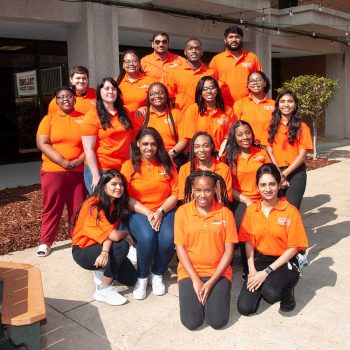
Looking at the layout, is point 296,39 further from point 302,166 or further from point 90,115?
point 90,115

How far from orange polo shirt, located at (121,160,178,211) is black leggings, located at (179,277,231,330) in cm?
91

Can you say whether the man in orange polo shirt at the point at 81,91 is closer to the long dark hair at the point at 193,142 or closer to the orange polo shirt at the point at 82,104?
the orange polo shirt at the point at 82,104

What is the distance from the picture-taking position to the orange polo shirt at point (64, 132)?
16.0ft

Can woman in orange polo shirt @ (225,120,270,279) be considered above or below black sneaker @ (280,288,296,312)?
above

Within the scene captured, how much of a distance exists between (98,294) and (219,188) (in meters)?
1.36

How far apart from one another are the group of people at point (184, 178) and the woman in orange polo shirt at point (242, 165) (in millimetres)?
11

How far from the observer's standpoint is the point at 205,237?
143 inches

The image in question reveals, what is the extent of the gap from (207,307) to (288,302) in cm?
68

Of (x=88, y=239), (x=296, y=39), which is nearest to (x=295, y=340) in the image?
(x=88, y=239)

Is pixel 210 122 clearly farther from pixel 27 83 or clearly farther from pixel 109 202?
pixel 27 83

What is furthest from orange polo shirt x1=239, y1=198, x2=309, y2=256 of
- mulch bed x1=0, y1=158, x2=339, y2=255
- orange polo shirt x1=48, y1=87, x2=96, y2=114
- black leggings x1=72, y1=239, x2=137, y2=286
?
mulch bed x1=0, y1=158, x2=339, y2=255

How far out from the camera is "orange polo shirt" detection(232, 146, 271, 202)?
446 cm

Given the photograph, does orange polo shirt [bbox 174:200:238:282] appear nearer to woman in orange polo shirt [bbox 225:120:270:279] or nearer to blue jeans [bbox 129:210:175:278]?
blue jeans [bbox 129:210:175:278]

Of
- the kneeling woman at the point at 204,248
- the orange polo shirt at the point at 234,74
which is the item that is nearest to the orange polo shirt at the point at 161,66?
the orange polo shirt at the point at 234,74
